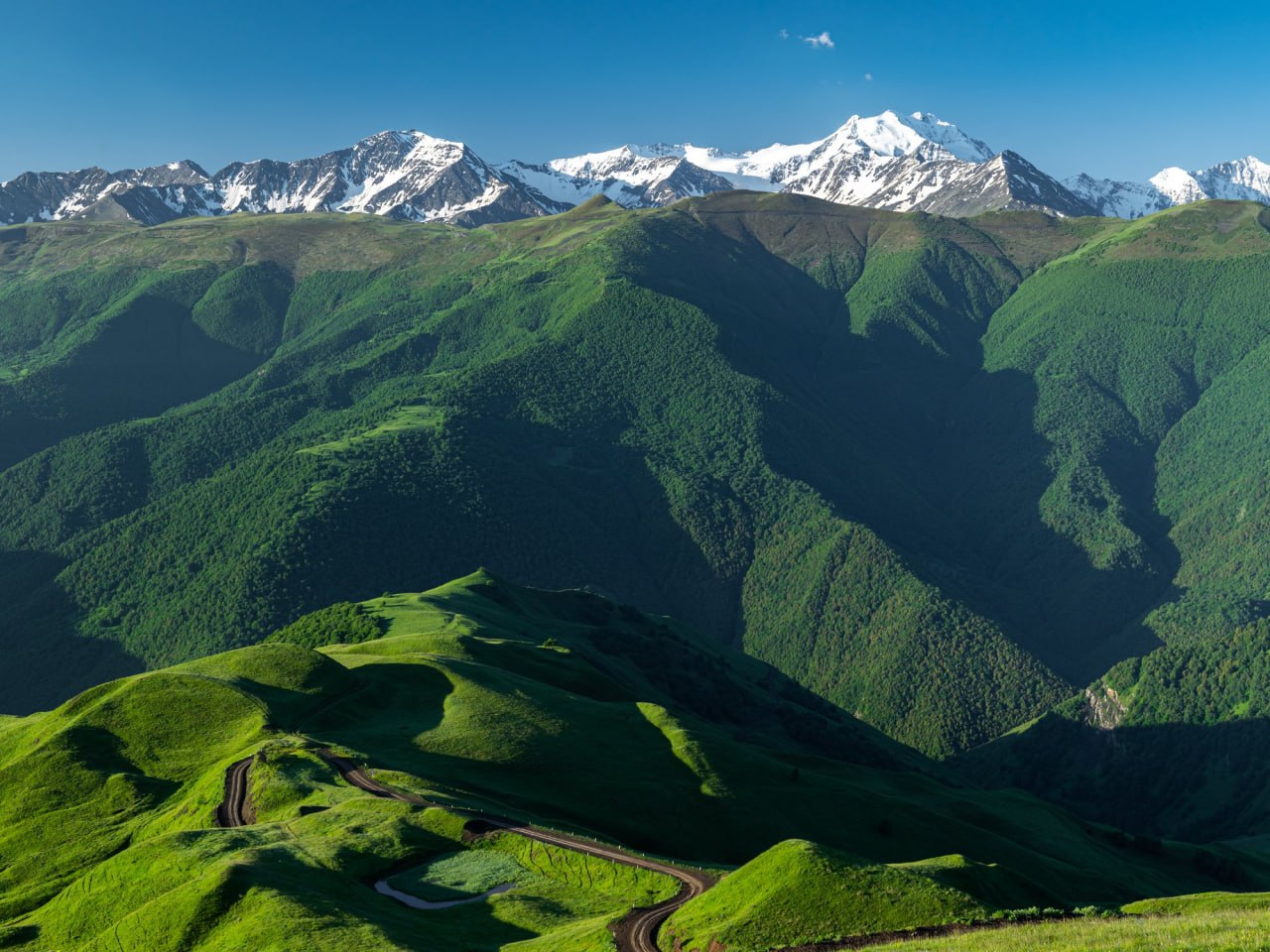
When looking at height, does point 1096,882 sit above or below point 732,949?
below

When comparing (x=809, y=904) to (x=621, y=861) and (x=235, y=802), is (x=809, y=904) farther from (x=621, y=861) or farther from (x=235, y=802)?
(x=235, y=802)

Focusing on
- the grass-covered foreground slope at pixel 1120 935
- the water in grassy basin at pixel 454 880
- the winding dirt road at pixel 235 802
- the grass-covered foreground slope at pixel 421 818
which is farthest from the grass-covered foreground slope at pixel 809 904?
the winding dirt road at pixel 235 802

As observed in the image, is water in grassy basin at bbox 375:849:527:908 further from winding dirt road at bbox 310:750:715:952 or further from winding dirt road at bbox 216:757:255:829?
winding dirt road at bbox 216:757:255:829

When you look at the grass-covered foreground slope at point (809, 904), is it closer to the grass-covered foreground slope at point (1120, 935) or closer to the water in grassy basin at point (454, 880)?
the grass-covered foreground slope at point (1120, 935)

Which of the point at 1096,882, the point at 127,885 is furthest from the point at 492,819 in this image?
the point at 1096,882

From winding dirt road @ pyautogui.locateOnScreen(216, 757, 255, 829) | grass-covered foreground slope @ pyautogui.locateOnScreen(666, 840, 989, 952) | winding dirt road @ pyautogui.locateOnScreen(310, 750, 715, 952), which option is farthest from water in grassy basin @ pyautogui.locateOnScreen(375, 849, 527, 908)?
winding dirt road @ pyautogui.locateOnScreen(216, 757, 255, 829)

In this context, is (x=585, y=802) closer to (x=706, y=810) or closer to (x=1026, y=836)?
(x=706, y=810)

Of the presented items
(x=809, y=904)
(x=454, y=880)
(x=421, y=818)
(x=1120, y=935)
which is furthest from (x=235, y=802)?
(x=1120, y=935)
